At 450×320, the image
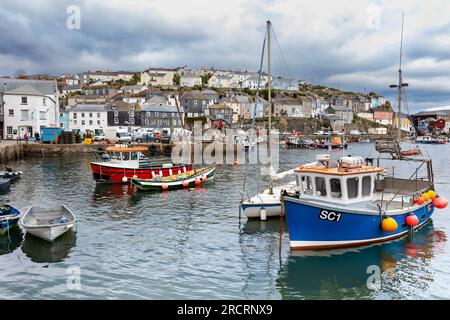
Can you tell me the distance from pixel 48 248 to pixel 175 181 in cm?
1534

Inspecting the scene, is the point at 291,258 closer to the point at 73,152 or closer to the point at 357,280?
the point at 357,280

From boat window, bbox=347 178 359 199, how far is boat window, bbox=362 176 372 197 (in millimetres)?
475

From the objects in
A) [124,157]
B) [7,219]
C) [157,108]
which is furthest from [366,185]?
[157,108]

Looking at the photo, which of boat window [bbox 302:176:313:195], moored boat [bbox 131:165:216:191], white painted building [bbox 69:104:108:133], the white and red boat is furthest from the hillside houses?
boat window [bbox 302:176:313:195]

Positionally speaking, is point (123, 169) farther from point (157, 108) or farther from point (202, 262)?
point (157, 108)

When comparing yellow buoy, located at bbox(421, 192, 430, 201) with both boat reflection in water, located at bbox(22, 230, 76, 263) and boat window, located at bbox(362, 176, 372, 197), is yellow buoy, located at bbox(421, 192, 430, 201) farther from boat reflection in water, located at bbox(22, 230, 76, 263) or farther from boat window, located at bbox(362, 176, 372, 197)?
boat reflection in water, located at bbox(22, 230, 76, 263)

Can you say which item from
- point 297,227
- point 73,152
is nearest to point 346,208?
point 297,227

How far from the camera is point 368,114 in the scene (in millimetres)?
176625

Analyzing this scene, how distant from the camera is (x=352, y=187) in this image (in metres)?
15.9

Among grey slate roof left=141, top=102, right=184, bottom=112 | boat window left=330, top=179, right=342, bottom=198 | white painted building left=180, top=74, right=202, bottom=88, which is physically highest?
white painted building left=180, top=74, right=202, bottom=88

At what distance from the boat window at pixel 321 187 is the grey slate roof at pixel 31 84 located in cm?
6329

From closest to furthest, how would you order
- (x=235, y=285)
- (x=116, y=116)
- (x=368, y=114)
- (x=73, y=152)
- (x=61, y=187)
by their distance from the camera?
(x=235, y=285) → (x=61, y=187) → (x=73, y=152) → (x=116, y=116) → (x=368, y=114)

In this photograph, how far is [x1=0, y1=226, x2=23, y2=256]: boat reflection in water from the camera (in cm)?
1587
